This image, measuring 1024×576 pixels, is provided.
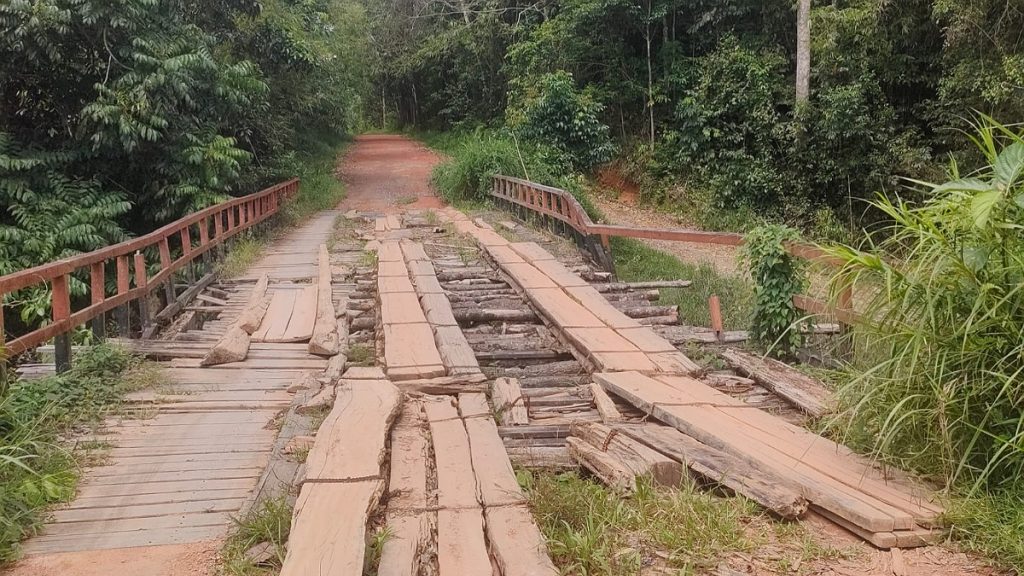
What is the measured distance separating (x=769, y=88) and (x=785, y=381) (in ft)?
54.9

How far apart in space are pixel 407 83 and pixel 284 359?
40624mm

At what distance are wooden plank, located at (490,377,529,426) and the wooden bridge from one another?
0.05 ft

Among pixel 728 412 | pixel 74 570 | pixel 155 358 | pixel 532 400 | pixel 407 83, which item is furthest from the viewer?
pixel 407 83

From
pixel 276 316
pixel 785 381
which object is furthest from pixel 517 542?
pixel 276 316

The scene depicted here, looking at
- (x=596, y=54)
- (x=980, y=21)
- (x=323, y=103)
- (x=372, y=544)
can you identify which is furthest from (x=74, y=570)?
(x=323, y=103)

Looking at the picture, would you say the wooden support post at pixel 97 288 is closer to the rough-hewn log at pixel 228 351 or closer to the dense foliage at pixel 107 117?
the rough-hewn log at pixel 228 351

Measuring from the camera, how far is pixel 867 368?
12.6 ft

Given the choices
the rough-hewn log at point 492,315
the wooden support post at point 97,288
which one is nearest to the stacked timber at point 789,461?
the rough-hewn log at point 492,315

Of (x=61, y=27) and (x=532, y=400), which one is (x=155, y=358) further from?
(x=61, y=27)

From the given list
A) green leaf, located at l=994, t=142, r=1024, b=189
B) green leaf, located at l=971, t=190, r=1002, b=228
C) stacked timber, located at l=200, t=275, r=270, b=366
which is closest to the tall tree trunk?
stacked timber, located at l=200, t=275, r=270, b=366

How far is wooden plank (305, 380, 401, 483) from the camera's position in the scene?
3615mm

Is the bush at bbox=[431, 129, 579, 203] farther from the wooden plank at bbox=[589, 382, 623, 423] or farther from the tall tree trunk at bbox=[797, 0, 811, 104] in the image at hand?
the wooden plank at bbox=[589, 382, 623, 423]

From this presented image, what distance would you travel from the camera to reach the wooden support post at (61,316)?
218 inches

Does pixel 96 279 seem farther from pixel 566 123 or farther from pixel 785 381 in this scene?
pixel 566 123
